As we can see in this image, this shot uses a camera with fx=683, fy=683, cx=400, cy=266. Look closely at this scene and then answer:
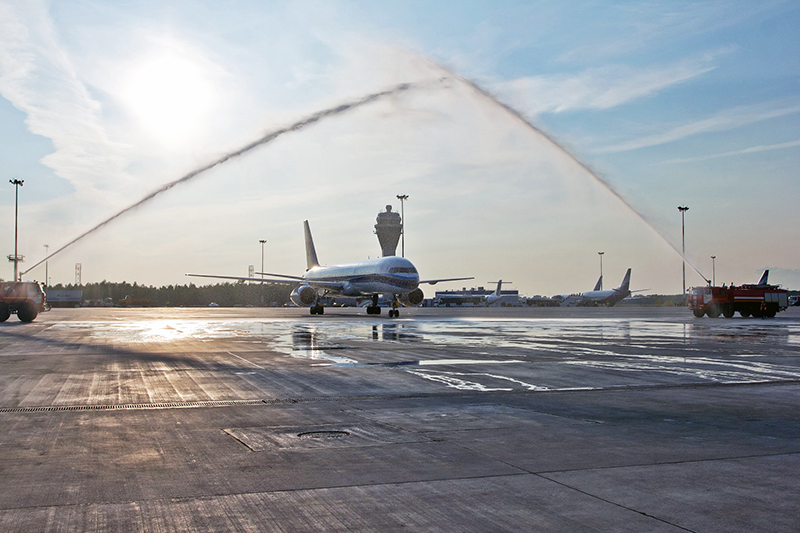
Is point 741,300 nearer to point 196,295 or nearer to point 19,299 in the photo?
point 19,299

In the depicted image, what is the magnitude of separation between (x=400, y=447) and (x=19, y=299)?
1671 inches

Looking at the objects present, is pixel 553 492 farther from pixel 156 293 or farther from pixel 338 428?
pixel 156 293

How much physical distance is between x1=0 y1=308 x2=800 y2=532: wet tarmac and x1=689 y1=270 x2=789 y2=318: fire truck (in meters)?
36.6

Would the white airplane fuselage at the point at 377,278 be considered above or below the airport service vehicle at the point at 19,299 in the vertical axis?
above

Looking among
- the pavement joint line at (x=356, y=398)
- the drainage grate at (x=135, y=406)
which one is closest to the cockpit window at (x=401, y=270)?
the pavement joint line at (x=356, y=398)

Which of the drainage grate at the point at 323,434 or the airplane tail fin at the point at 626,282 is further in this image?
the airplane tail fin at the point at 626,282

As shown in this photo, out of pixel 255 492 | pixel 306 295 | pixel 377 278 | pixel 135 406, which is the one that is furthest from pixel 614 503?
pixel 306 295

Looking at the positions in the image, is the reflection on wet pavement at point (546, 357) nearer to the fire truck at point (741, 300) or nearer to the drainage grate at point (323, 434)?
the drainage grate at point (323, 434)

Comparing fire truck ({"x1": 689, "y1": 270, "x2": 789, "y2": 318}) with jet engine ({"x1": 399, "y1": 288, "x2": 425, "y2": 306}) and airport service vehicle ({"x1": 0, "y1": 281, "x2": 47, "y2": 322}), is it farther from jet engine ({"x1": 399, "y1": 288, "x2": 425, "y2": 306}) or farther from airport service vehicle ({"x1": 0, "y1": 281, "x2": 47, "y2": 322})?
airport service vehicle ({"x1": 0, "y1": 281, "x2": 47, "y2": 322})

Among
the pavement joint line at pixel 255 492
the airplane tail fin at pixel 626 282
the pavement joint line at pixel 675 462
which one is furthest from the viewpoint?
the airplane tail fin at pixel 626 282

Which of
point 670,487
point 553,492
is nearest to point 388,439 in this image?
point 553,492

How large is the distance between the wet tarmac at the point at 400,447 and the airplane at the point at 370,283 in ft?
121

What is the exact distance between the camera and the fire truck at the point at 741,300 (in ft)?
163

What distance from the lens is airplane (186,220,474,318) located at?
2101 inches
